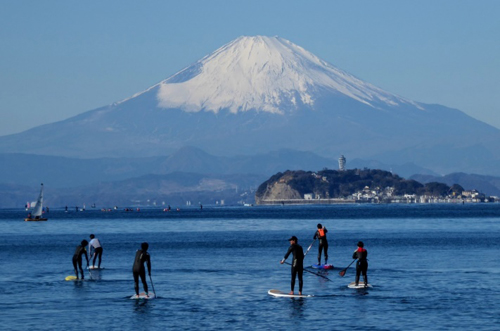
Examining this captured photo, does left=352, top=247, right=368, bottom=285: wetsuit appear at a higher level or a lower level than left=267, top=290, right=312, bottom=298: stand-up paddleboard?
higher

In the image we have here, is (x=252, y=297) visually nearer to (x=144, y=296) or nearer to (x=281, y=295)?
(x=281, y=295)

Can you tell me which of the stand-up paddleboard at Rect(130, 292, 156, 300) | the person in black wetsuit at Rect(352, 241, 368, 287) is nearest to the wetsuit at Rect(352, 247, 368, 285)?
the person in black wetsuit at Rect(352, 241, 368, 287)

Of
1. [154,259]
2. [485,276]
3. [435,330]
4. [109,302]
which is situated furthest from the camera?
[154,259]

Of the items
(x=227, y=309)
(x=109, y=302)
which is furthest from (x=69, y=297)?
(x=227, y=309)

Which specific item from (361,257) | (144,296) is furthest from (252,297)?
(361,257)

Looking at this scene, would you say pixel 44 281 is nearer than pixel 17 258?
Yes

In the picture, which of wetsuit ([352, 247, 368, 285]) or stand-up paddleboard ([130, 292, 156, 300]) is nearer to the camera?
stand-up paddleboard ([130, 292, 156, 300])

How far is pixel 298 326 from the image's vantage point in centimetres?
3222

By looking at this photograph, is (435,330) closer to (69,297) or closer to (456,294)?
(456,294)

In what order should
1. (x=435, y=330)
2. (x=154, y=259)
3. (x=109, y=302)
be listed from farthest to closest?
(x=154, y=259) < (x=109, y=302) < (x=435, y=330)

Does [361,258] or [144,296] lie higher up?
[361,258]

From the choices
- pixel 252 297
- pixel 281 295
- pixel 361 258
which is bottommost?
pixel 252 297

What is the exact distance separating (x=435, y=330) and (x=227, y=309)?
7924 mm

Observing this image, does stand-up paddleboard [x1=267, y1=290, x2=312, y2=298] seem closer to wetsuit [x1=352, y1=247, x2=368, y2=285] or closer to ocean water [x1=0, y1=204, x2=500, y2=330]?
ocean water [x1=0, y1=204, x2=500, y2=330]
